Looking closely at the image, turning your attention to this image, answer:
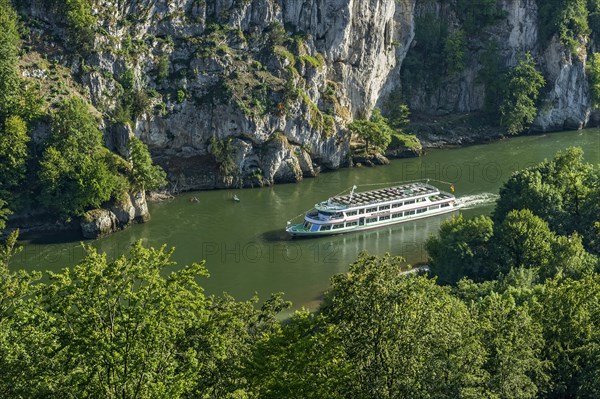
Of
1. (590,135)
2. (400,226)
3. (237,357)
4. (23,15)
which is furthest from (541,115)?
(237,357)

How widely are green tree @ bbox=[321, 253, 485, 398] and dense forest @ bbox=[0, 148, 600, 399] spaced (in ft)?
0.12

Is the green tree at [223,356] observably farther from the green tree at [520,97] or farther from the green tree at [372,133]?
the green tree at [520,97]

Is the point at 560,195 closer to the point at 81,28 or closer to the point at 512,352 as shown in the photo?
the point at 512,352

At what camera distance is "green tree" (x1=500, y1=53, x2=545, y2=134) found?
86000mm

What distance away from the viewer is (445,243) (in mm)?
45250

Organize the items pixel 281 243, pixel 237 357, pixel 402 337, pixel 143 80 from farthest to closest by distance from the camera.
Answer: pixel 143 80, pixel 281 243, pixel 237 357, pixel 402 337

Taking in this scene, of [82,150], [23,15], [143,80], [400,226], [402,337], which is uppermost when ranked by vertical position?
[23,15]

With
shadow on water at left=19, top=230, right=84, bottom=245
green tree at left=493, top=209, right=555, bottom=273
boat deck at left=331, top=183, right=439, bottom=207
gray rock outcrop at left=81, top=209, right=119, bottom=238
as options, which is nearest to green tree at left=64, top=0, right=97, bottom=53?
gray rock outcrop at left=81, top=209, right=119, bottom=238

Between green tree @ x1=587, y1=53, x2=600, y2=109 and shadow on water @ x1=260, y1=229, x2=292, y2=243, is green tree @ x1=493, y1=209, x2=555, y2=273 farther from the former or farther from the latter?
green tree @ x1=587, y1=53, x2=600, y2=109

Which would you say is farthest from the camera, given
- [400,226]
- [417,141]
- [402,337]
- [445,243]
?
[417,141]

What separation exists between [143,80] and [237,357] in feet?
155

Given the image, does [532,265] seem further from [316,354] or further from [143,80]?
[143,80]

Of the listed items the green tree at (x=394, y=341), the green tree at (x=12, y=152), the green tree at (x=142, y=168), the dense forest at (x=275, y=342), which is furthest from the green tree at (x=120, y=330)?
the green tree at (x=142, y=168)

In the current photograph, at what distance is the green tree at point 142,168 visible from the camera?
2406 inches
